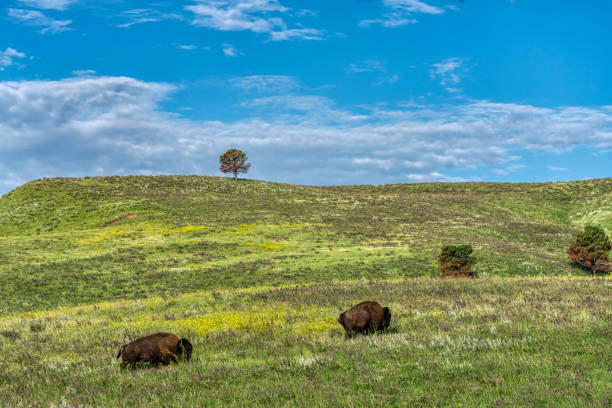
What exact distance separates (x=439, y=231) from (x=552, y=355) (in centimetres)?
5060

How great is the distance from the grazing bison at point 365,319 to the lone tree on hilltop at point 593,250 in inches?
1326

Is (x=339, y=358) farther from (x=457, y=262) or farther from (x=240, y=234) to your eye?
(x=240, y=234)

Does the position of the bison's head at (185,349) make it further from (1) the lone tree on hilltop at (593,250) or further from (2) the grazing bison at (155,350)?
(1) the lone tree on hilltop at (593,250)

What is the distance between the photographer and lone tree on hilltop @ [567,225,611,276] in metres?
37.1

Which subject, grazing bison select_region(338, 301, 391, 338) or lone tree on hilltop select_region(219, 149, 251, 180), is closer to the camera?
grazing bison select_region(338, 301, 391, 338)

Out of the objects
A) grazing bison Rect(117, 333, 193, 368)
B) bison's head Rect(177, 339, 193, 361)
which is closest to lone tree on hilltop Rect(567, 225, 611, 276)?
bison's head Rect(177, 339, 193, 361)

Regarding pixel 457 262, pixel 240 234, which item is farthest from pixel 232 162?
pixel 457 262

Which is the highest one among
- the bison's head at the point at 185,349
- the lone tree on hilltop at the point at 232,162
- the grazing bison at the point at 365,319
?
the lone tree on hilltop at the point at 232,162

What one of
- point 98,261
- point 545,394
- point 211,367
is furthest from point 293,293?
point 98,261

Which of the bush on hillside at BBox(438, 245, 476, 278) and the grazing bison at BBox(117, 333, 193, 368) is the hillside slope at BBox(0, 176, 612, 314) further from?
the grazing bison at BBox(117, 333, 193, 368)

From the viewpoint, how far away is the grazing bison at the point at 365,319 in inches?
432

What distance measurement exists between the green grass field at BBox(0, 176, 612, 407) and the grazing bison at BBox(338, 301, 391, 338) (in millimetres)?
547

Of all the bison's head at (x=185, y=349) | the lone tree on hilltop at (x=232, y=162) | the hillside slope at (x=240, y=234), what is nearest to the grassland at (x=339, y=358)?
the bison's head at (x=185, y=349)

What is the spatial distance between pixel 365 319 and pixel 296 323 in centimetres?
257
